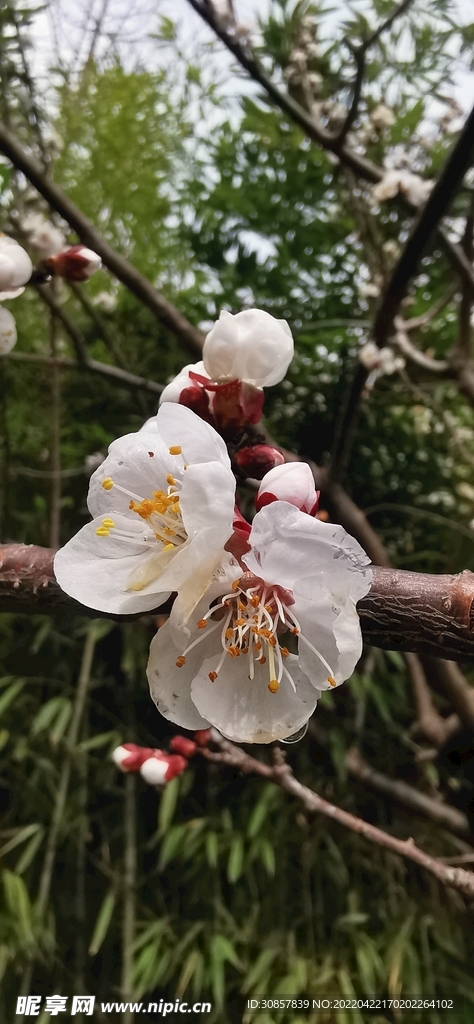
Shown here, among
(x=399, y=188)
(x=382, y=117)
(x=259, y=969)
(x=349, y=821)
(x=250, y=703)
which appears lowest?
(x=259, y=969)

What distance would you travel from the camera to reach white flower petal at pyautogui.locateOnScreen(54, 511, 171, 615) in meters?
0.25

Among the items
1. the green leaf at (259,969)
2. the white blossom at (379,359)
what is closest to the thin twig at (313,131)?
the white blossom at (379,359)

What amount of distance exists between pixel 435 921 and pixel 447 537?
63 centimetres

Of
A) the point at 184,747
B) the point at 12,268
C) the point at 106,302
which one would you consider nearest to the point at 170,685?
the point at 12,268

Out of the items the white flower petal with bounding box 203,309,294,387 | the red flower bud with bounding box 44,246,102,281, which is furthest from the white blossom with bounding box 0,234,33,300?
the white flower petal with bounding box 203,309,294,387

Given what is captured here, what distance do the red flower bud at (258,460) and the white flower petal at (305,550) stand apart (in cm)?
9

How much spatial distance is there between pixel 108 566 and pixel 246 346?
0.46ft

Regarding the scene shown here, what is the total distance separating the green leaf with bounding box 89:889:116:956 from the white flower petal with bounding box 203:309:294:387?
2.48 feet

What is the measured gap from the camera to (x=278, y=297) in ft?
3.73

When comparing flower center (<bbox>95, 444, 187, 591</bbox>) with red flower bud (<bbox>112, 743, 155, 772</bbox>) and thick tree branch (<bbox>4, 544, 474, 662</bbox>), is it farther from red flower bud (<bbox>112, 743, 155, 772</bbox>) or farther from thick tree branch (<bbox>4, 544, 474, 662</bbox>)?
red flower bud (<bbox>112, 743, 155, 772</bbox>)

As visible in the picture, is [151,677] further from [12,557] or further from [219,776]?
[219,776]

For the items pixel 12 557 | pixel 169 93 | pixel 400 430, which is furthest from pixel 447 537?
pixel 169 93

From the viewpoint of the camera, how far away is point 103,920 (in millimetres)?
772

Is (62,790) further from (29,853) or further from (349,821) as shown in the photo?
(349,821)
